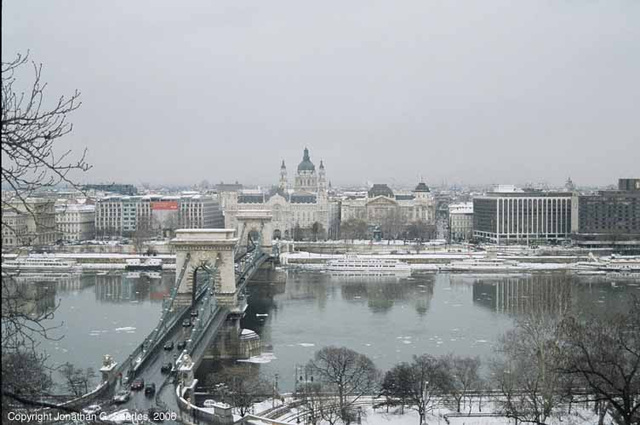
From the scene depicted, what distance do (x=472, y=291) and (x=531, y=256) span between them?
6.84 m

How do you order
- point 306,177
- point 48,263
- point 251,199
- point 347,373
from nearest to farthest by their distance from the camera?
point 347,373 → point 48,263 → point 251,199 → point 306,177

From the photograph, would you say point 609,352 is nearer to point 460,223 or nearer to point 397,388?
point 397,388

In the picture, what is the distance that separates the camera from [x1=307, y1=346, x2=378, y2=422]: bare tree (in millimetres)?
7656

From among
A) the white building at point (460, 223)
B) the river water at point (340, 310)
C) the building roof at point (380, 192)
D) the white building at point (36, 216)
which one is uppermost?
the building roof at point (380, 192)

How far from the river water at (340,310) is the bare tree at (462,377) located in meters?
1.25

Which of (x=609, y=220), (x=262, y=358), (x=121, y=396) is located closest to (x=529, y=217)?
(x=609, y=220)

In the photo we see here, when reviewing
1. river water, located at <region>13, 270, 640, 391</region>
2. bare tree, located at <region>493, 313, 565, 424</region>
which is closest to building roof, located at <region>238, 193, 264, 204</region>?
river water, located at <region>13, 270, 640, 391</region>

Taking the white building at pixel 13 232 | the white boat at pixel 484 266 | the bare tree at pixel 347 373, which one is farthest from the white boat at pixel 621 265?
the white building at pixel 13 232

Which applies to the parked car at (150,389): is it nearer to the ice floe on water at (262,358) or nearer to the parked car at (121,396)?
the parked car at (121,396)

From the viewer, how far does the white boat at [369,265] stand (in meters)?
20.7

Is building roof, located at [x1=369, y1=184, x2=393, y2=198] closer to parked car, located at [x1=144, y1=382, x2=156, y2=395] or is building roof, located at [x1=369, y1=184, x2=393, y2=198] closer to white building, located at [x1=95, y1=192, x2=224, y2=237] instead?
white building, located at [x1=95, y1=192, x2=224, y2=237]

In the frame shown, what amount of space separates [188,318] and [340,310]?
141 inches

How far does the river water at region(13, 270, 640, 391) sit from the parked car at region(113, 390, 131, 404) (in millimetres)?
1081

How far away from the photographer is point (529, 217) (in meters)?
27.6
